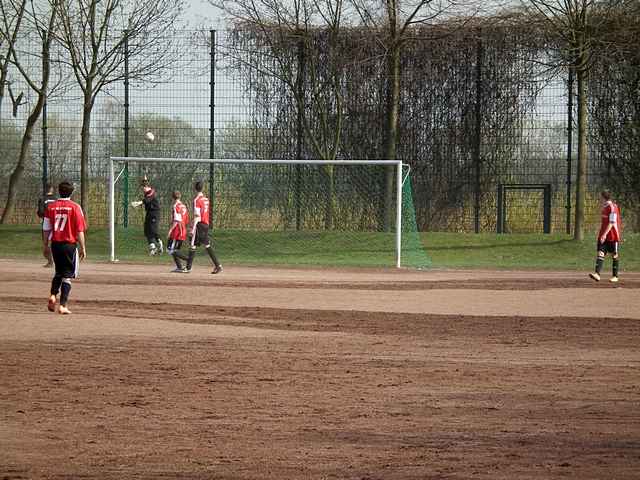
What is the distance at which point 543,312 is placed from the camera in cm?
1728

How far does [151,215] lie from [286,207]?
4.19 m

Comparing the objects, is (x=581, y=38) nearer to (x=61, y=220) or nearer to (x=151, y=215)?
(x=151, y=215)

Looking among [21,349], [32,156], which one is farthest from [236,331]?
[32,156]

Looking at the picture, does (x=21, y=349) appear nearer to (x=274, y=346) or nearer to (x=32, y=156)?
(x=274, y=346)

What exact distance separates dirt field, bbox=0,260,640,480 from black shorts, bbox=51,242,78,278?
65cm

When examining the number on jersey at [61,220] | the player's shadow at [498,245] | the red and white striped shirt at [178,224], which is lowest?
the player's shadow at [498,245]

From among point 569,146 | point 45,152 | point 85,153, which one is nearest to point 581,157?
point 569,146

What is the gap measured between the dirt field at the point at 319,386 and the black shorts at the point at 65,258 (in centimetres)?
65

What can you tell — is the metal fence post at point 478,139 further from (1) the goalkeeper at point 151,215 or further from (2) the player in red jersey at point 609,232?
(2) the player in red jersey at point 609,232

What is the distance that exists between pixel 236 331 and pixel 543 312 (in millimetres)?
5239

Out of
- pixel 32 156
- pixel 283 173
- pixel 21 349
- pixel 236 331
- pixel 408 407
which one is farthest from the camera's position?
pixel 32 156

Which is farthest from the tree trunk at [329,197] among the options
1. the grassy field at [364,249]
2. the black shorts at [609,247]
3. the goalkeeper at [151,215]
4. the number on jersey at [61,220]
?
the number on jersey at [61,220]

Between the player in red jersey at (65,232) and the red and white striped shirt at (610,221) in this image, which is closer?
the player in red jersey at (65,232)

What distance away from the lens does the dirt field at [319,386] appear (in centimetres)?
744
